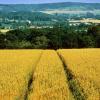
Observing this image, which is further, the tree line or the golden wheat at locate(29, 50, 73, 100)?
the tree line

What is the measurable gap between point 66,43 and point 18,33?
17023mm

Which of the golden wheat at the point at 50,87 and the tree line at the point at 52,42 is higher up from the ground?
the golden wheat at the point at 50,87

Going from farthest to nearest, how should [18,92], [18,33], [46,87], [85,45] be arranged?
[18,33], [85,45], [46,87], [18,92]

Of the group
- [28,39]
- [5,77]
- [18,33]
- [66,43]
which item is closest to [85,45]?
[66,43]

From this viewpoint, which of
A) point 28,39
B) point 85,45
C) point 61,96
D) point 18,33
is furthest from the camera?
point 18,33

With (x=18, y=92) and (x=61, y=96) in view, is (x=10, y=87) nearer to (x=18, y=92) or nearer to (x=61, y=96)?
(x=18, y=92)

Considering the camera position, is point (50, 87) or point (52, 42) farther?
point (52, 42)

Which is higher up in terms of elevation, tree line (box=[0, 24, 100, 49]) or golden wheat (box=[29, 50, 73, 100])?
golden wheat (box=[29, 50, 73, 100])

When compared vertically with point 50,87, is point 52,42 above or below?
below

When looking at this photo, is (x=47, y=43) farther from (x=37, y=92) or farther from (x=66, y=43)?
(x=37, y=92)

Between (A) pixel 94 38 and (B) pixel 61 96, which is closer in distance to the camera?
(B) pixel 61 96

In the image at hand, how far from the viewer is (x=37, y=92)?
53.0ft

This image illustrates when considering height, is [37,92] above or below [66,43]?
above

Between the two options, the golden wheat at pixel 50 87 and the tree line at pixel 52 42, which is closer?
the golden wheat at pixel 50 87
